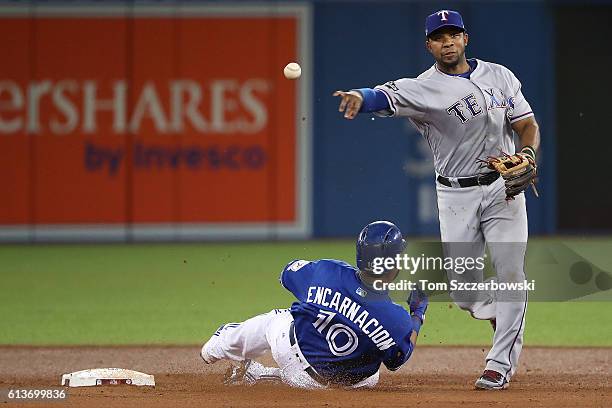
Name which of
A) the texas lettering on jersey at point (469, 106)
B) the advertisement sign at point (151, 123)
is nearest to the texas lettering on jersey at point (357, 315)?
the texas lettering on jersey at point (469, 106)

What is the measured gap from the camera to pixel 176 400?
6160 millimetres

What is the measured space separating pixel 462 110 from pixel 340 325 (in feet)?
5.03

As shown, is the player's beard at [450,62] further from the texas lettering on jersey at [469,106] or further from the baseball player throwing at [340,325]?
the baseball player throwing at [340,325]

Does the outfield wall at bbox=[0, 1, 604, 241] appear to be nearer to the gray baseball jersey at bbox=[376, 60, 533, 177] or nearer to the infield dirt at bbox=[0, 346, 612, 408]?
the infield dirt at bbox=[0, 346, 612, 408]

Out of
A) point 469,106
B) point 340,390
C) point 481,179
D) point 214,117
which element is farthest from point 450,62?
point 214,117

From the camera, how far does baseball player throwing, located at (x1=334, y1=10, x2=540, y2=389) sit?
22.4 ft

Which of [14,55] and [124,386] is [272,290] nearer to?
[124,386]

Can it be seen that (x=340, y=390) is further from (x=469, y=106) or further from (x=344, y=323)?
(x=469, y=106)

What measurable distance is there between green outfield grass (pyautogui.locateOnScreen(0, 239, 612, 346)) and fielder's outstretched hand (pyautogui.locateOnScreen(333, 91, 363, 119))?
9.89 ft

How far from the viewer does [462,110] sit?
691cm

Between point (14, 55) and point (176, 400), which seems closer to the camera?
point (176, 400)

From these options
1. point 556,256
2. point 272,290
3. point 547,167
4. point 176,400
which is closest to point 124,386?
point 176,400

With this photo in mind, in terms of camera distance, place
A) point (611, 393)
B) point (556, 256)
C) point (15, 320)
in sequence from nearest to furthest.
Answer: point (611, 393), point (15, 320), point (556, 256)

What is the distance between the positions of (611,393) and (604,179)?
35.3 feet
